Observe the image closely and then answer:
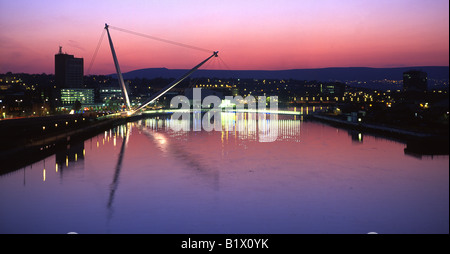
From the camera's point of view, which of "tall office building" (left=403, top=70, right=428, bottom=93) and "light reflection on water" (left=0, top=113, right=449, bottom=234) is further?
"tall office building" (left=403, top=70, right=428, bottom=93)

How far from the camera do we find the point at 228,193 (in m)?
8.92

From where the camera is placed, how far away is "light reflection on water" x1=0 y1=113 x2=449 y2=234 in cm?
657

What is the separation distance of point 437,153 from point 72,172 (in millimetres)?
8867

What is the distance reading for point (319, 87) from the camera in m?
116

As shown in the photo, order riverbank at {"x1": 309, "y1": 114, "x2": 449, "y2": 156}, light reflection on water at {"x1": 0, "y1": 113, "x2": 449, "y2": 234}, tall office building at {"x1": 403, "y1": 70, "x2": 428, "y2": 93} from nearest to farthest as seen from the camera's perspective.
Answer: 1. riverbank at {"x1": 309, "y1": 114, "x2": 449, "y2": 156}
2. light reflection on water at {"x1": 0, "y1": 113, "x2": 449, "y2": 234}
3. tall office building at {"x1": 403, "y1": 70, "x2": 428, "y2": 93}

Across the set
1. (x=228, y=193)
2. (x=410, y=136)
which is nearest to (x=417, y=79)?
(x=410, y=136)

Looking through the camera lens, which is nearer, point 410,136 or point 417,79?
point 410,136

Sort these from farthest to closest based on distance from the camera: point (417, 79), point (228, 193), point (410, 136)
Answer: point (417, 79)
point (410, 136)
point (228, 193)

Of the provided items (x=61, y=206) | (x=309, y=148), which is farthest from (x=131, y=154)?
(x=61, y=206)

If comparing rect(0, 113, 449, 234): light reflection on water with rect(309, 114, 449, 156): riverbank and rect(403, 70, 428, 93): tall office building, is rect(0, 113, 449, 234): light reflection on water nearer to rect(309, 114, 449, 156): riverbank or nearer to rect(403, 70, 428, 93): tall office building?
rect(309, 114, 449, 156): riverbank

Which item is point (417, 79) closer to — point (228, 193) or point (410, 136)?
point (410, 136)

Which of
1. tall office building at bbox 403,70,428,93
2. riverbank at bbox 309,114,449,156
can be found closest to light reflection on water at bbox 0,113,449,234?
riverbank at bbox 309,114,449,156

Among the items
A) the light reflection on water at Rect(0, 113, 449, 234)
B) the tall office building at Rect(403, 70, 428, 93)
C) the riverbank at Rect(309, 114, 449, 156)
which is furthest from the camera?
the tall office building at Rect(403, 70, 428, 93)

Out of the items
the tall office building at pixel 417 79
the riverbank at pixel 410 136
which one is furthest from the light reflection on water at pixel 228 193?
the tall office building at pixel 417 79
